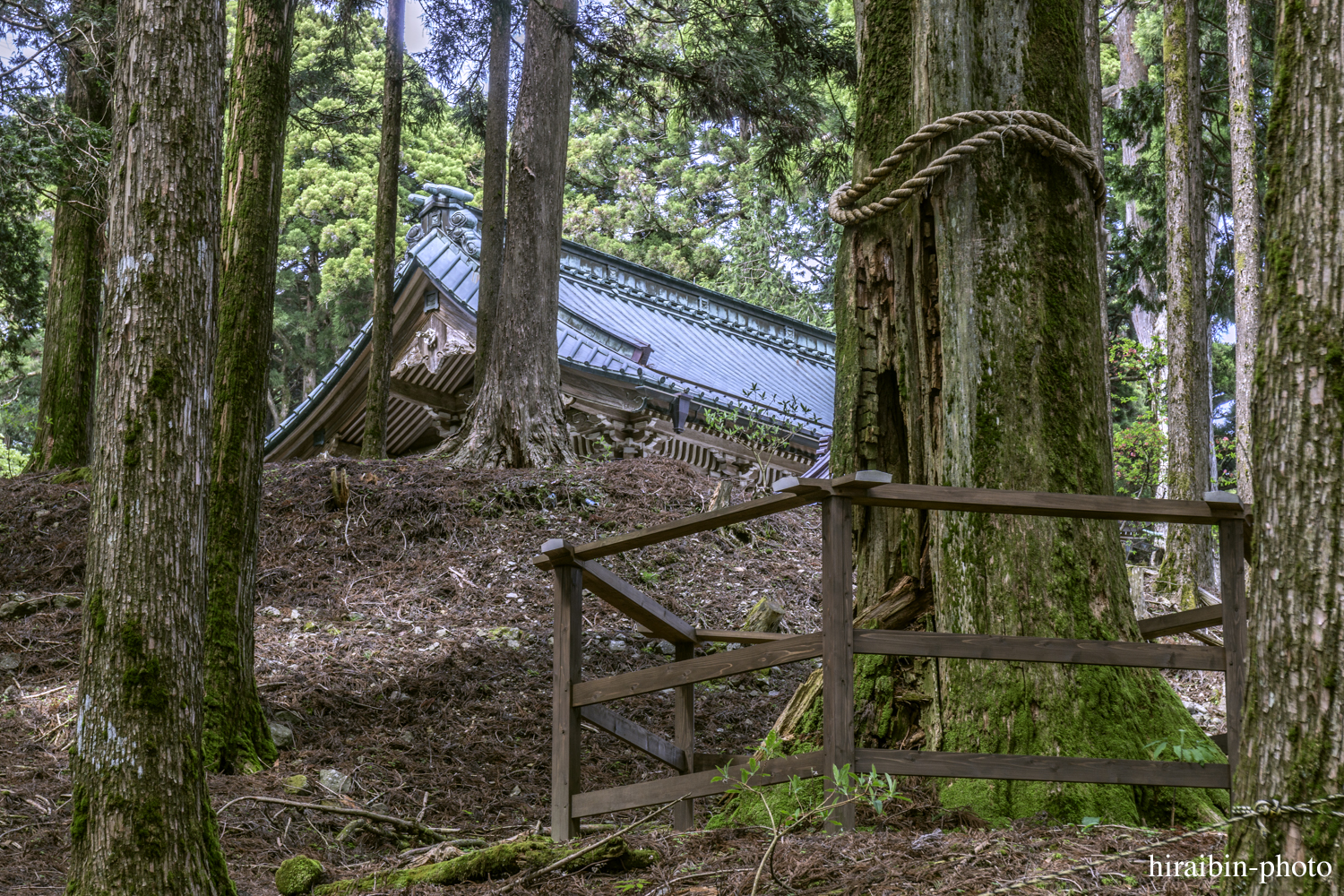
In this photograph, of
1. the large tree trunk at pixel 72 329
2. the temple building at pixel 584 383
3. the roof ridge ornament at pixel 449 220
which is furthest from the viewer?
the roof ridge ornament at pixel 449 220

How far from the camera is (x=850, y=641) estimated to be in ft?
11.2

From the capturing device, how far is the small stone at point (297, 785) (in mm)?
5102

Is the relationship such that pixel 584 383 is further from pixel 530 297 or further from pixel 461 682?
pixel 461 682

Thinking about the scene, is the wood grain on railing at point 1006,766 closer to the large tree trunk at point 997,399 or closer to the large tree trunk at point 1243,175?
the large tree trunk at point 997,399

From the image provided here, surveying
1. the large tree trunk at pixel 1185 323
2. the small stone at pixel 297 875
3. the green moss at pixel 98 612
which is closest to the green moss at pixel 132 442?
the green moss at pixel 98 612

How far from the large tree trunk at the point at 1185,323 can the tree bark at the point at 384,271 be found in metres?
8.32

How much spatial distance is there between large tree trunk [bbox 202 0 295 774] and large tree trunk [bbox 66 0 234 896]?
5.87ft

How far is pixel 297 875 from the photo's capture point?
378 cm

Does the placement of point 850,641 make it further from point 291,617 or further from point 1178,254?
point 1178,254

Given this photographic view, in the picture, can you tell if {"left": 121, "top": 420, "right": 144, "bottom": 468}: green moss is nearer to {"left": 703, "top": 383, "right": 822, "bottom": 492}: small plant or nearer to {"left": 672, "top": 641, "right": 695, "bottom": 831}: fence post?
{"left": 672, "top": 641, "right": 695, "bottom": 831}: fence post

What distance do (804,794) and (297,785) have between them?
8.89ft

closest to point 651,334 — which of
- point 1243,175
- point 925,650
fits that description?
point 1243,175

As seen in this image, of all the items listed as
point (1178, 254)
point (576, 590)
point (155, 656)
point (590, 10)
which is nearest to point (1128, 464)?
point (1178, 254)

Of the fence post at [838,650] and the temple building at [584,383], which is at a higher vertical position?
the temple building at [584,383]
